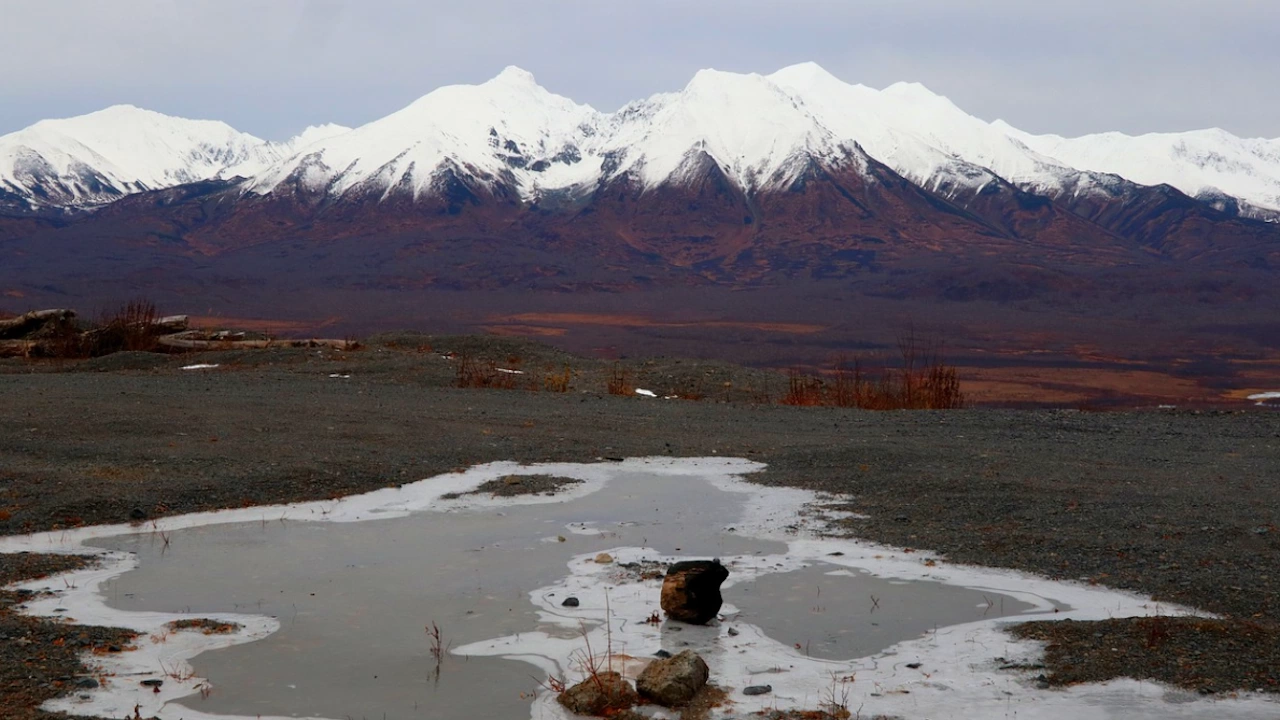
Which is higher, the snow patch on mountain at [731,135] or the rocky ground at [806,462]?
the snow patch on mountain at [731,135]

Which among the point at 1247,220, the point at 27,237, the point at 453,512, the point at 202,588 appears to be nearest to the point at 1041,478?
the point at 453,512

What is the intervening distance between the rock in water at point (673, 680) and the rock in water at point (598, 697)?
81 millimetres

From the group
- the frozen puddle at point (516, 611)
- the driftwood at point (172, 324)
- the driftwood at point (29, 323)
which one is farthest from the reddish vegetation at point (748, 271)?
the frozen puddle at point (516, 611)

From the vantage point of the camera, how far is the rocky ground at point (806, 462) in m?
6.99

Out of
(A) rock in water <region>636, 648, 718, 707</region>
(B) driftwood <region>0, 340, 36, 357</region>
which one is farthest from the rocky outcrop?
(B) driftwood <region>0, 340, 36, 357</region>

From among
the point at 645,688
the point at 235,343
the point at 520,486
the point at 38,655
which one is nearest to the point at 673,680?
the point at 645,688

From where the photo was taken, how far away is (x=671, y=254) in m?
134

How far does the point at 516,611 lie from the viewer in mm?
7004

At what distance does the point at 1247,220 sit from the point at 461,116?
119 meters

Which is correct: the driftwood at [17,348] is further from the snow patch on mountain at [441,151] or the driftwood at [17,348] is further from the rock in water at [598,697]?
the snow patch on mountain at [441,151]

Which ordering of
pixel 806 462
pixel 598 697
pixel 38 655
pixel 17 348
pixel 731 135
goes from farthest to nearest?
pixel 731 135
pixel 17 348
pixel 806 462
pixel 38 655
pixel 598 697

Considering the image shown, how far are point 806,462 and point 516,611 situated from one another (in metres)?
5.68

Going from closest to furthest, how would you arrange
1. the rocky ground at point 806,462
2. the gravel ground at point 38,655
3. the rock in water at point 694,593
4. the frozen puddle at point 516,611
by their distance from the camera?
the gravel ground at point 38,655
the frozen puddle at point 516,611
the rock in water at point 694,593
the rocky ground at point 806,462

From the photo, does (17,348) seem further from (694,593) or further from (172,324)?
(694,593)
